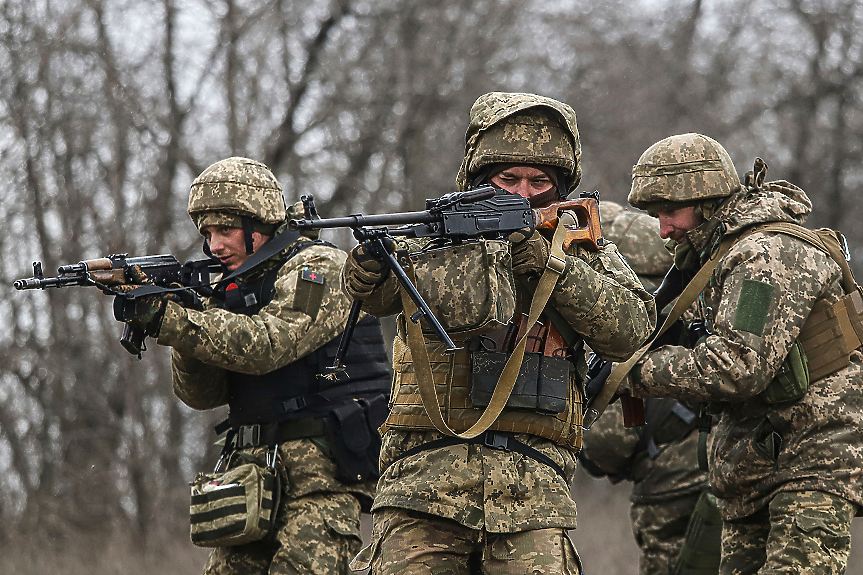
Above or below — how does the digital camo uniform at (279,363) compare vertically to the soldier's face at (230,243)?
below

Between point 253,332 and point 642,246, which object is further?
point 642,246

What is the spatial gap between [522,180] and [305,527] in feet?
7.20

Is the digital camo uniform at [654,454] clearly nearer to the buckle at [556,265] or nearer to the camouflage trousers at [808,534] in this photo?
the camouflage trousers at [808,534]

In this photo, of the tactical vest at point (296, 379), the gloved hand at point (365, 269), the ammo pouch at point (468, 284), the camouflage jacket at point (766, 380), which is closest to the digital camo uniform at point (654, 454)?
the camouflage jacket at point (766, 380)

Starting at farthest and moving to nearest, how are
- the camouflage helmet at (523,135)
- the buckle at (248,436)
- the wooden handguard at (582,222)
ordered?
the buckle at (248,436)
the camouflage helmet at (523,135)
the wooden handguard at (582,222)

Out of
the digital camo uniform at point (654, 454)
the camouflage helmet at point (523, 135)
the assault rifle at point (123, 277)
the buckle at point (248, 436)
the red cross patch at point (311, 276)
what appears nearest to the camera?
the camouflage helmet at point (523, 135)

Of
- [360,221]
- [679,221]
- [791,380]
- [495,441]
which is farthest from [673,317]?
[360,221]

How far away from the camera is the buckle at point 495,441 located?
13.2 ft

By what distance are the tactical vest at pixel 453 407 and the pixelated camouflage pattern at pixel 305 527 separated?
154 cm

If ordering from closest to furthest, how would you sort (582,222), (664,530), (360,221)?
1. (360,221)
2. (582,222)
3. (664,530)

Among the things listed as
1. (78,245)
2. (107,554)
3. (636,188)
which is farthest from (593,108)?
(636,188)

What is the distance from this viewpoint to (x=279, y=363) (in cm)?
548

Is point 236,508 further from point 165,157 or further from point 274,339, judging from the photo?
point 165,157

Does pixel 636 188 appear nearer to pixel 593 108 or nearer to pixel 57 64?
pixel 57 64
